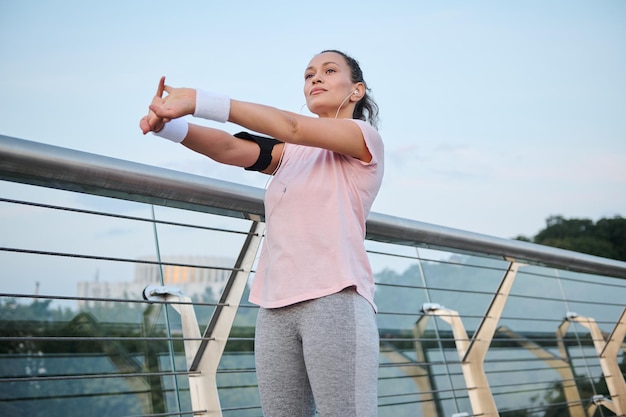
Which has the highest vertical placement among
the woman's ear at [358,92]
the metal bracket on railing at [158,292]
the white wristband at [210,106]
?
the woman's ear at [358,92]

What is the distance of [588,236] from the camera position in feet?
82.3

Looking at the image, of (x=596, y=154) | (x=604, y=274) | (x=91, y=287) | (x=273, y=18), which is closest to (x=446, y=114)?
(x=596, y=154)

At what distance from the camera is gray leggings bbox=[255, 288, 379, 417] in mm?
1274

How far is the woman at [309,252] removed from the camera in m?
1.27

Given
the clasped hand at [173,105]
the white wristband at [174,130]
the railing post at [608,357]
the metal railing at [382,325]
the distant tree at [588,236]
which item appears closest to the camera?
the clasped hand at [173,105]

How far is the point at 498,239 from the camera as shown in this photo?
2.53m

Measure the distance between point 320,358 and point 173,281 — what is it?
65cm

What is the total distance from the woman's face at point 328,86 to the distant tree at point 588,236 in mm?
22871

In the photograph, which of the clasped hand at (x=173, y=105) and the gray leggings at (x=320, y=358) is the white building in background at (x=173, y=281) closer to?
the gray leggings at (x=320, y=358)

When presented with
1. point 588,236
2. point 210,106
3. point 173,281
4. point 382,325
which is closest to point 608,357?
point 382,325

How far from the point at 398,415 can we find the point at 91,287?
3.64 feet

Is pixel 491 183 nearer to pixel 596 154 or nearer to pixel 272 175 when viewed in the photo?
pixel 596 154

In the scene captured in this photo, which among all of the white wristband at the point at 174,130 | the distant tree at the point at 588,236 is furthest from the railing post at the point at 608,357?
the distant tree at the point at 588,236

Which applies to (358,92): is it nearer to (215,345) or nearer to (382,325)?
(215,345)
